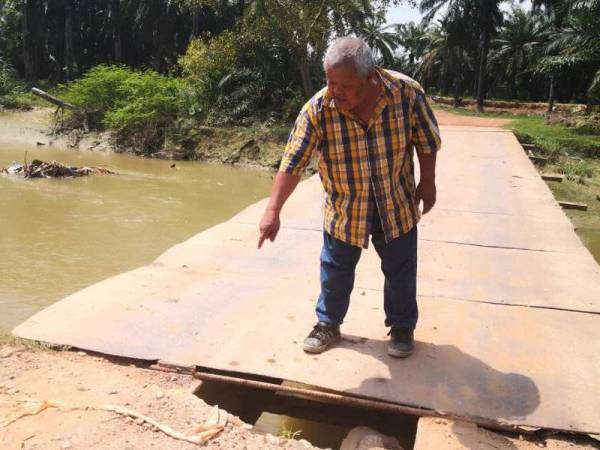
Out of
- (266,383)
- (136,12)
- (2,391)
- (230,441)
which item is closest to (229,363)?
(266,383)

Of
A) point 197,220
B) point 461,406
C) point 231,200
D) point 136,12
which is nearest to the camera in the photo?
point 461,406

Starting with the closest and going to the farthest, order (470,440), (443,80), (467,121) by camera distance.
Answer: (470,440) → (467,121) → (443,80)

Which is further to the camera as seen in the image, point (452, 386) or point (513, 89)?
point (513, 89)

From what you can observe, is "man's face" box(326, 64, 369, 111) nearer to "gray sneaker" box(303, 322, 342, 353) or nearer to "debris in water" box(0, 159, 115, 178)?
"gray sneaker" box(303, 322, 342, 353)

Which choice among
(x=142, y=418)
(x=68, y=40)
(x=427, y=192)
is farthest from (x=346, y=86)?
(x=68, y=40)

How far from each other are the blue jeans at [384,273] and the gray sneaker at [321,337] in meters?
0.03

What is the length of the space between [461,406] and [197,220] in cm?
703

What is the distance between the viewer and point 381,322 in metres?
3.03

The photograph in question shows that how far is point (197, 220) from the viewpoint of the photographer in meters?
8.93

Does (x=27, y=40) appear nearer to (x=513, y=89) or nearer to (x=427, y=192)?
(x=513, y=89)

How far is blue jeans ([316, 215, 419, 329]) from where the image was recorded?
8.46 feet

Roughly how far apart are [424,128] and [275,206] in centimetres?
71

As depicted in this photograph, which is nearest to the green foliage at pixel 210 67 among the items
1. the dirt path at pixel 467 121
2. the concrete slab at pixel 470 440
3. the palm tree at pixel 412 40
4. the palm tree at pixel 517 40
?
the dirt path at pixel 467 121

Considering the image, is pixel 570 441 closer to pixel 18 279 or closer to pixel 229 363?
pixel 229 363
